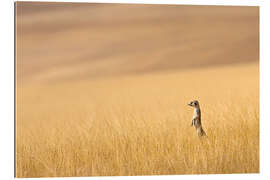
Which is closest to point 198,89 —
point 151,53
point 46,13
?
point 151,53

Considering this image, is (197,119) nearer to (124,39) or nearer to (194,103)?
(194,103)

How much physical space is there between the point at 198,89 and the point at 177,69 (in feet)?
1.21

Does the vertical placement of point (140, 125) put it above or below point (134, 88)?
below

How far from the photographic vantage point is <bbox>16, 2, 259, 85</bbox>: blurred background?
6.50 m

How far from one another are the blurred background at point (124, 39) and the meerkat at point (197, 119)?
1.59 feet

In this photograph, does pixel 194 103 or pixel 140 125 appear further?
pixel 194 103

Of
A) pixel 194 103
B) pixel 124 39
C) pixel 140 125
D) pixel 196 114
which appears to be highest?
pixel 124 39

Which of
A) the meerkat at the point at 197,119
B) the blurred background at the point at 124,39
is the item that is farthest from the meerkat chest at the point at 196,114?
the blurred background at the point at 124,39

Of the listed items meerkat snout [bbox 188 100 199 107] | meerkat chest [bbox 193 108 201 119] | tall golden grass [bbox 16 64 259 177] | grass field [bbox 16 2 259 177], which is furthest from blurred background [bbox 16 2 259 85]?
meerkat chest [bbox 193 108 201 119]

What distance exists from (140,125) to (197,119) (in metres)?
0.71

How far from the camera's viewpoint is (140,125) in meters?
6.75

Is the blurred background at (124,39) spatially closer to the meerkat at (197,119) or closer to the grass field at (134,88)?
the grass field at (134,88)

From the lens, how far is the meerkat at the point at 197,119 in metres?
6.81

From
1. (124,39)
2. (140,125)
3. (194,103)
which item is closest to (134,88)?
(140,125)
